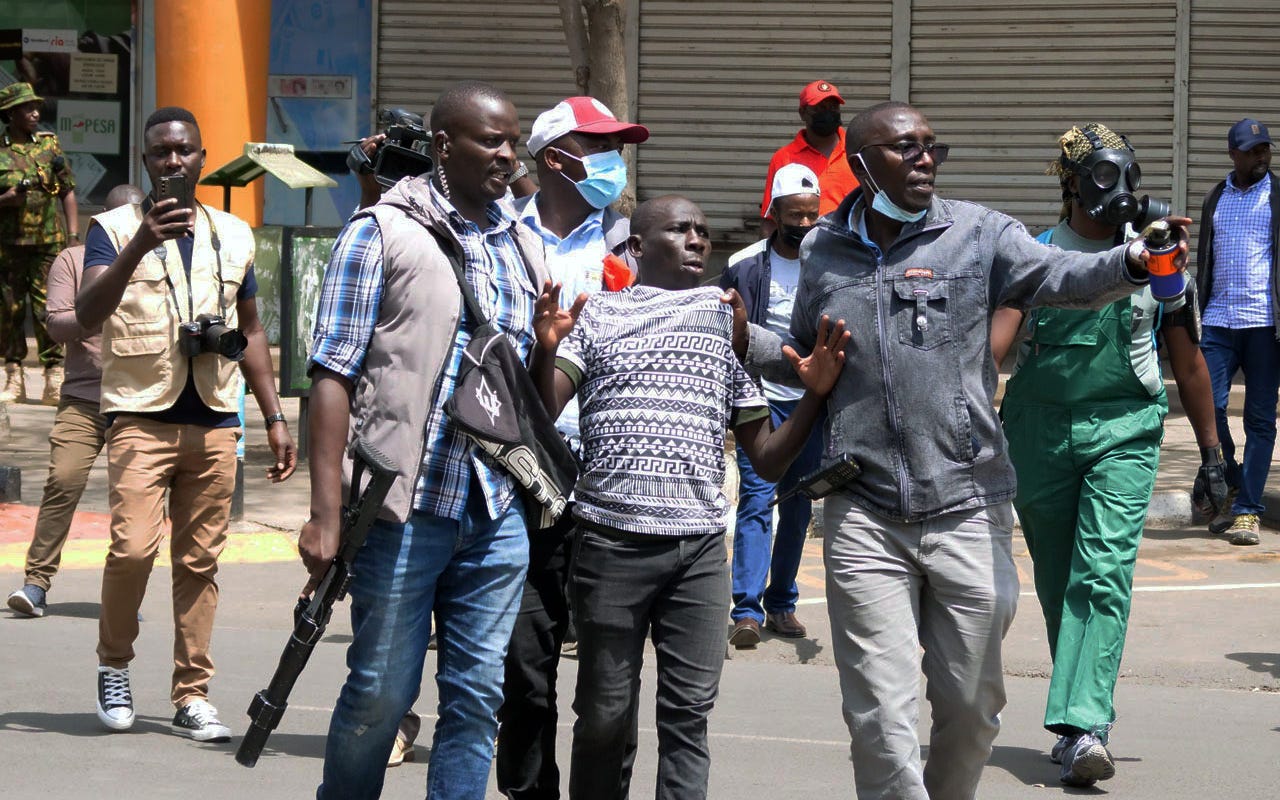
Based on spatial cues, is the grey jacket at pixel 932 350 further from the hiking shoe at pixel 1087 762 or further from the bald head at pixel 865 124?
the hiking shoe at pixel 1087 762

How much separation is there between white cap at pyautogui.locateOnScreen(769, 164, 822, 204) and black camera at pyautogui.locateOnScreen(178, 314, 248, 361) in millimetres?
2508

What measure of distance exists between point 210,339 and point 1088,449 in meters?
2.84

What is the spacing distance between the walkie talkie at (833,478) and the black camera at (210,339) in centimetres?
222

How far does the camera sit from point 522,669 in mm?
4969

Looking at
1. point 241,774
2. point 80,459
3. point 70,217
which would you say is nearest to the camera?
point 241,774

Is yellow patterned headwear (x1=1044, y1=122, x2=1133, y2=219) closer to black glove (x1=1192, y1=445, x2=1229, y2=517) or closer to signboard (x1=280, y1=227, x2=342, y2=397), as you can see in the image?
black glove (x1=1192, y1=445, x2=1229, y2=517)

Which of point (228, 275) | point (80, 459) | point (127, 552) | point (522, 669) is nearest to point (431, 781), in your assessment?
point (522, 669)

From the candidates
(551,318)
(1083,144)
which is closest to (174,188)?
(551,318)

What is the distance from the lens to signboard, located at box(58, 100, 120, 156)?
1773cm

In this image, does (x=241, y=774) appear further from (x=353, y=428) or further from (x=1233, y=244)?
(x=1233, y=244)

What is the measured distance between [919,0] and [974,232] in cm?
1266

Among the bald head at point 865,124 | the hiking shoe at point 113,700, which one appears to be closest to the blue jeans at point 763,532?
the hiking shoe at point 113,700

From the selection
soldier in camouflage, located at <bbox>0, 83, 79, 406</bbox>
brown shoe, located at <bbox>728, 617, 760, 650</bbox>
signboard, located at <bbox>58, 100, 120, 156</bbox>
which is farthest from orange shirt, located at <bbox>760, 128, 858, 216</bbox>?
signboard, located at <bbox>58, 100, 120, 156</bbox>

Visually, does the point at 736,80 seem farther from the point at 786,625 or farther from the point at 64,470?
the point at 64,470
